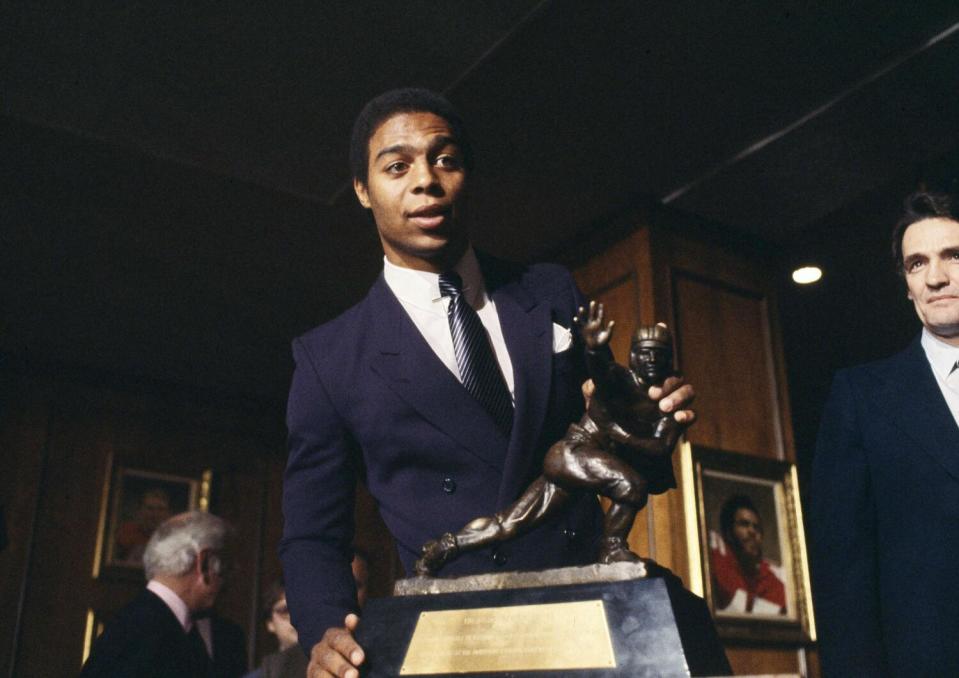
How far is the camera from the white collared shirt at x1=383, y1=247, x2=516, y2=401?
1.48 m

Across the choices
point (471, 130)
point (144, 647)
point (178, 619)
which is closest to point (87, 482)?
point (178, 619)

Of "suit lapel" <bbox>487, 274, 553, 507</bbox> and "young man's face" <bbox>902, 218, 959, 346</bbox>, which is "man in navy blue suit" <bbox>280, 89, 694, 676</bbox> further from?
"young man's face" <bbox>902, 218, 959, 346</bbox>

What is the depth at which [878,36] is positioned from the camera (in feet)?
12.0

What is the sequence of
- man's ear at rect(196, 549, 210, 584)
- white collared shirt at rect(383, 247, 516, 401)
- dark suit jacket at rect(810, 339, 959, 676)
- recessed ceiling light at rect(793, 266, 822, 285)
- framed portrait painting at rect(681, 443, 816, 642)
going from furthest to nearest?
recessed ceiling light at rect(793, 266, 822, 285) < framed portrait painting at rect(681, 443, 816, 642) < man's ear at rect(196, 549, 210, 584) < dark suit jacket at rect(810, 339, 959, 676) < white collared shirt at rect(383, 247, 516, 401)

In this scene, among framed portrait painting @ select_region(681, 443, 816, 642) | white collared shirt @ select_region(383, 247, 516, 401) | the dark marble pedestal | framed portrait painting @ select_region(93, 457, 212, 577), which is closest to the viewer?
the dark marble pedestal

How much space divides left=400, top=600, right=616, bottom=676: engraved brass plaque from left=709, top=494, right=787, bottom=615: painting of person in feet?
11.5

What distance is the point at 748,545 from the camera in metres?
4.61

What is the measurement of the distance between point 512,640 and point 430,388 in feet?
1.36

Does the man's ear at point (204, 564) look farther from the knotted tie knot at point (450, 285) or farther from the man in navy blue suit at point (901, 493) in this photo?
the knotted tie knot at point (450, 285)

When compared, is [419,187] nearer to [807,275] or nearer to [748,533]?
[748,533]

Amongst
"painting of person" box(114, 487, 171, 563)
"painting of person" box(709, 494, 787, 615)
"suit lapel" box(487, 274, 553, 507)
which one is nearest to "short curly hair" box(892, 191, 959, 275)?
"suit lapel" box(487, 274, 553, 507)

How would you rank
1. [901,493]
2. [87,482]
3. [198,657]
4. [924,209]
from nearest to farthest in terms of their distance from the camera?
[901,493], [924,209], [198,657], [87,482]

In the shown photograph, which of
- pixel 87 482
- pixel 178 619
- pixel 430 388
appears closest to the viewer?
pixel 430 388

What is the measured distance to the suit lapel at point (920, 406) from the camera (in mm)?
2021
